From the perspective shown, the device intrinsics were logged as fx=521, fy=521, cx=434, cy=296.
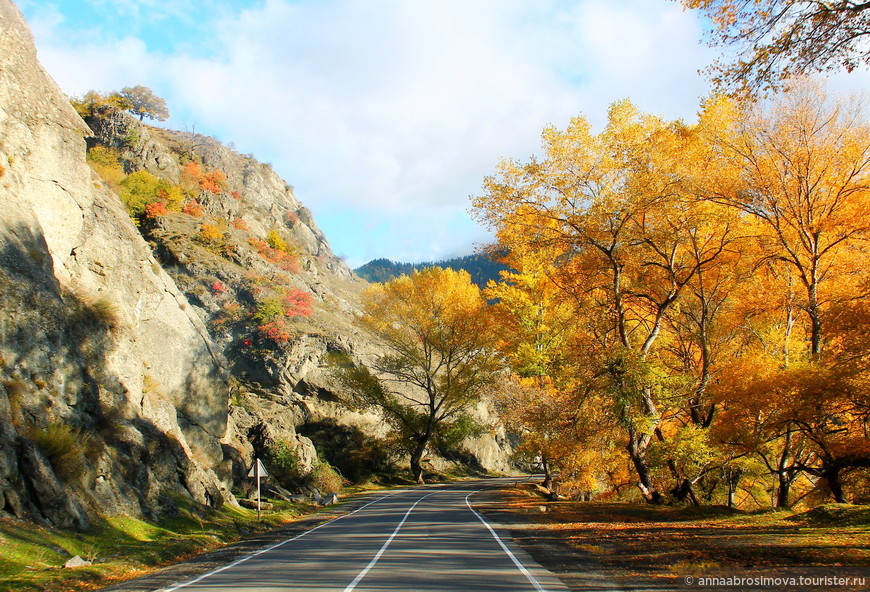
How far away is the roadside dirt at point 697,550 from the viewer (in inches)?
312

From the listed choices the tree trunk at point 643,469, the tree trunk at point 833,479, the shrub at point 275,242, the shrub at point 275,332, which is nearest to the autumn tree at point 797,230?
the tree trunk at point 833,479

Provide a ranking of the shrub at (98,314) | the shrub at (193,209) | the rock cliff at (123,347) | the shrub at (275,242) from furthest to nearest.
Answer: the shrub at (275,242)
the shrub at (193,209)
the shrub at (98,314)
the rock cliff at (123,347)

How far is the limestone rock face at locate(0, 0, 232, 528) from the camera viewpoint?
1234 centimetres

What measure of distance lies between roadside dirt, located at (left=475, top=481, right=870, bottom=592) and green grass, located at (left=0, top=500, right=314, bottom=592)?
27.4 feet

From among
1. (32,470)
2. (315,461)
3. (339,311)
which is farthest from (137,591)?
(339,311)

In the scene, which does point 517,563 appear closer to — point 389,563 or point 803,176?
point 389,563

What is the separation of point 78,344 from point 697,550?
17607 millimetres

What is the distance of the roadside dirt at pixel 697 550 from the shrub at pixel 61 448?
1094cm

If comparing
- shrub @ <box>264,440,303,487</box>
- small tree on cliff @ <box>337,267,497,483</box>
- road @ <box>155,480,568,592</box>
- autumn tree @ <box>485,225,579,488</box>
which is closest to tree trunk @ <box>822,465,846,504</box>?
autumn tree @ <box>485,225,579,488</box>

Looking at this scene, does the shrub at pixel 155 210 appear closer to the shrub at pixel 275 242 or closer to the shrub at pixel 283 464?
the shrub at pixel 275 242

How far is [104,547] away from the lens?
11.5m

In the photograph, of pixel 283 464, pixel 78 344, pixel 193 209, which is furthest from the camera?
pixel 193 209

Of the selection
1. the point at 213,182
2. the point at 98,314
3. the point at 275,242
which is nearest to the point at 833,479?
the point at 98,314

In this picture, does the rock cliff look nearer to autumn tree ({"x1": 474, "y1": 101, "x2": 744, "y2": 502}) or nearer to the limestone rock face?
the limestone rock face
